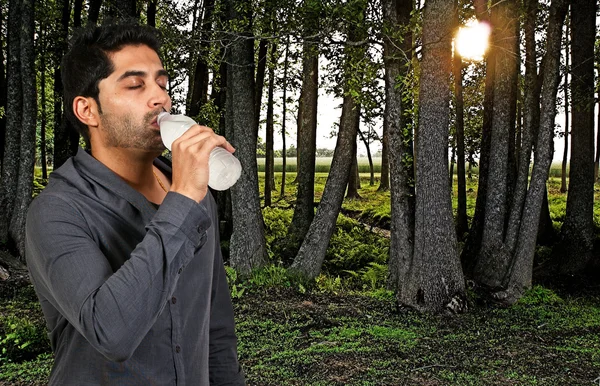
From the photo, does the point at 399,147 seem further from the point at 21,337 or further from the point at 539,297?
the point at 21,337

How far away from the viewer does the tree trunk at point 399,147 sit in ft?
32.6

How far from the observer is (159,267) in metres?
1.39

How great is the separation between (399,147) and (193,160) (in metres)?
8.84

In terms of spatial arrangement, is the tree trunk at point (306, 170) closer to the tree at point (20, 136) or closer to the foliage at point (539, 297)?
the foliage at point (539, 297)

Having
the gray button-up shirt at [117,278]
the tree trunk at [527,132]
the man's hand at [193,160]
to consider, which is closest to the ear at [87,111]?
the gray button-up shirt at [117,278]

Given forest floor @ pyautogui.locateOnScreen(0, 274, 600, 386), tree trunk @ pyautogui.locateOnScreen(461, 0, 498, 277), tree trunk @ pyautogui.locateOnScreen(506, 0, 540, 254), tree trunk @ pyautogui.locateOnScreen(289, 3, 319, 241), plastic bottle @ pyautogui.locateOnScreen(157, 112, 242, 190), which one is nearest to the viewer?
plastic bottle @ pyautogui.locateOnScreen(157, 112, 242, 190)

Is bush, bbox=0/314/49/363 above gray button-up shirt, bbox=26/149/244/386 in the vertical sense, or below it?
below

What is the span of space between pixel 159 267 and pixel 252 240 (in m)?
10.5

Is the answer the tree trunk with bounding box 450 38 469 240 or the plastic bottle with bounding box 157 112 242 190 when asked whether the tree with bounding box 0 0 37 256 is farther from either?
the plastic bottle with bounding box 157 112 242 190

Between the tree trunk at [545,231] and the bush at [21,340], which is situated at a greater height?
the tree trunk at [545,231]

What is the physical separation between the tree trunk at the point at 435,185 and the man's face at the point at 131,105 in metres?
7.84

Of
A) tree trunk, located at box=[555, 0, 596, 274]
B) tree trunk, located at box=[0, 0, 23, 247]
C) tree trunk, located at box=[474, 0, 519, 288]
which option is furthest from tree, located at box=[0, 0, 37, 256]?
tree trunk, located at box=[555, 0, 596, 274]

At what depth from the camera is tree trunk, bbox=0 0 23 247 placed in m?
14.0

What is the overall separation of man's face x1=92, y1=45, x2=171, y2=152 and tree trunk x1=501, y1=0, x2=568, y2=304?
9.82 metres
